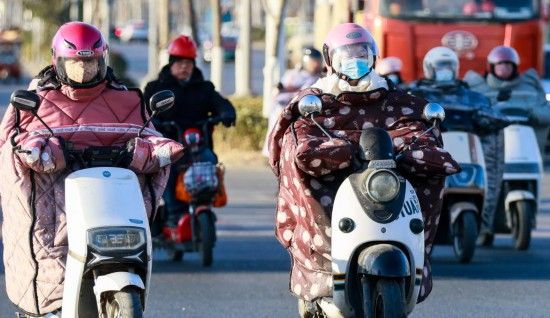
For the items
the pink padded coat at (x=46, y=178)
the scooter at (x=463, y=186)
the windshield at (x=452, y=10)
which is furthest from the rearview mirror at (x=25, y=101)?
the windshield at (x=452, y=10)

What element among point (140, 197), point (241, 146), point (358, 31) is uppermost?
point (358, 31)

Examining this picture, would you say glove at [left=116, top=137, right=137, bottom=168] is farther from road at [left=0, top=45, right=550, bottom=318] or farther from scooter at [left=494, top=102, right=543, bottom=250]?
scooter at [left=494, top=102, right=543, bottom=250]

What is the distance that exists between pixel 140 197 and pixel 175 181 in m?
5.82

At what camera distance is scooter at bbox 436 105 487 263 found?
42.8ft

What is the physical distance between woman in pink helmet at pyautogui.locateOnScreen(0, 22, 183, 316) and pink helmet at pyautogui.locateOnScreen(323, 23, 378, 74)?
3.45ft

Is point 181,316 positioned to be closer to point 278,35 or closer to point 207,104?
point 207,104

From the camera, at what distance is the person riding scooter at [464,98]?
43.7 ft

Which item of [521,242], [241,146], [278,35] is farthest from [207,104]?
[278,35]

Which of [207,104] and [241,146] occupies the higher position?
[207,104]

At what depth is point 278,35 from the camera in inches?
1071

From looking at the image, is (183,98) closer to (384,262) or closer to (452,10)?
(384,262)

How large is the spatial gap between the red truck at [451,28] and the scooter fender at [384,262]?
15386mm

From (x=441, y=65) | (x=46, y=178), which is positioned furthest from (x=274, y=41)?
(x=46, y=178)

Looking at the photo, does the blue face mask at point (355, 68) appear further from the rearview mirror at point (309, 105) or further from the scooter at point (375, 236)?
the scooter at point (375, 236)
